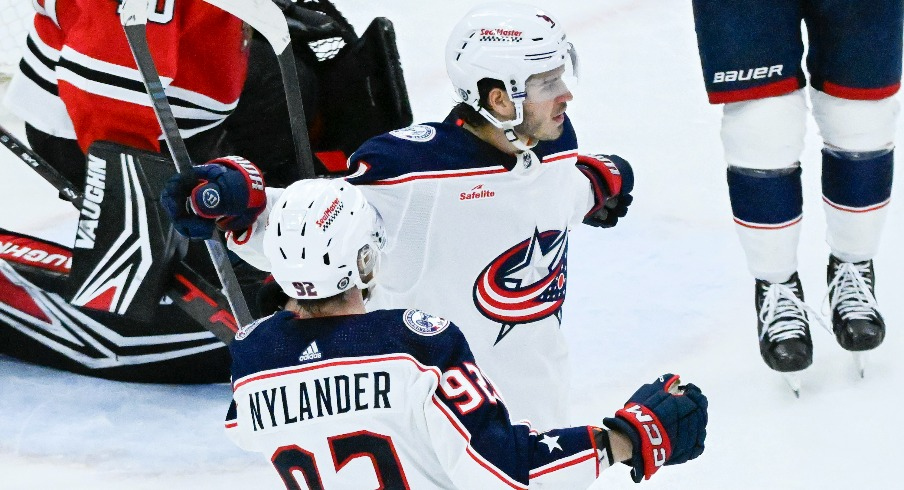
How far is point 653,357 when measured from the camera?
2.79 meters

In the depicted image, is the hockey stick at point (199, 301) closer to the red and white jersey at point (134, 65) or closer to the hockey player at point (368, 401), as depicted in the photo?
the red and white jersey at point (134, 65)

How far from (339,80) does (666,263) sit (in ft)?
2.84

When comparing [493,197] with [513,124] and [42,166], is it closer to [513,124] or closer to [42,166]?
[513,124]

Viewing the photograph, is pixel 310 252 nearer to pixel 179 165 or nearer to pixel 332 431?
pixel 332 431

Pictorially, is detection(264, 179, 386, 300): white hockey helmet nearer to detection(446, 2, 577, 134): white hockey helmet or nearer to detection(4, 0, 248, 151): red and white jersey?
detection(446, 2, 577, 134): white hockey helmet

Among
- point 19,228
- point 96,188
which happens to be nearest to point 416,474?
point 96,188

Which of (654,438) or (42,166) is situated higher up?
(654,438)

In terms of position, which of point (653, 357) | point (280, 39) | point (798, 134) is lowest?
point (653, 357)

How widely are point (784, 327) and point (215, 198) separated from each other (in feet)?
3.73

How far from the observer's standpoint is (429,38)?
4.08 metres

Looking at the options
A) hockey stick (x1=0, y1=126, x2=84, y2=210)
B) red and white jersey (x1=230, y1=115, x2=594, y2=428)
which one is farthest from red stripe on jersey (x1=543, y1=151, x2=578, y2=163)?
hockey stick (x1=0, y1=126, x2=84, y2=210)

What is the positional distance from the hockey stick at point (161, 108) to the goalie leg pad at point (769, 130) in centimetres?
96

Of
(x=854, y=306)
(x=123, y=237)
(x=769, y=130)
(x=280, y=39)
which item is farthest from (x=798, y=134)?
(x=123, y=237)

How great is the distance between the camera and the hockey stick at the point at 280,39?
2211 millimetres
